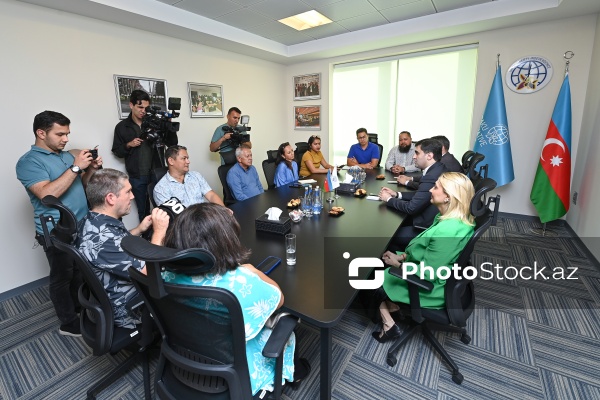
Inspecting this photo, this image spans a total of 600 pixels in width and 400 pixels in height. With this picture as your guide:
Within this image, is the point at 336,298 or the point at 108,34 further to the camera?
the point at 108,34

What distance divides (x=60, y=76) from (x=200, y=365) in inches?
131

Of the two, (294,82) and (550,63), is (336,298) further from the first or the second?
(294,82)

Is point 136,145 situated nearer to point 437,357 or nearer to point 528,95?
point 437,357

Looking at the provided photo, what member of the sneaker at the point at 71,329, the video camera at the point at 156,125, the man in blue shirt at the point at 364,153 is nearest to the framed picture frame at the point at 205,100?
the video camera at the point at 156,125

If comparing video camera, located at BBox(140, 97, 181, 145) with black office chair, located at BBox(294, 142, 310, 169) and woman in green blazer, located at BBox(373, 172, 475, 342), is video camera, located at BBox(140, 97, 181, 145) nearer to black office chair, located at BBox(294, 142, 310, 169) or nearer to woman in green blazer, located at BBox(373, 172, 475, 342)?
black office chair, located at BBox(294, 142, 310, 169)

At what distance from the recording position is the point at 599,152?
3.20 m

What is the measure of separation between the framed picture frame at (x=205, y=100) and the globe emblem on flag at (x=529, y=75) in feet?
13.6

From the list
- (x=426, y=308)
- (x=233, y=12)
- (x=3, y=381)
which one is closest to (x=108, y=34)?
(x=233, y=12)

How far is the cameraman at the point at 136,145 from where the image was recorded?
3.24 m

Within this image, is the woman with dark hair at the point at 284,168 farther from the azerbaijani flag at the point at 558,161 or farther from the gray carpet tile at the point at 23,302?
the azerbaijani flag at the point at 558,161

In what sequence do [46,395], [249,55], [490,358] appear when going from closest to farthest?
[46,395], [490,358], [249,55]

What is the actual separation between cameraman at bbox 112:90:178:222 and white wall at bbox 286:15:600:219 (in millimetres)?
3961

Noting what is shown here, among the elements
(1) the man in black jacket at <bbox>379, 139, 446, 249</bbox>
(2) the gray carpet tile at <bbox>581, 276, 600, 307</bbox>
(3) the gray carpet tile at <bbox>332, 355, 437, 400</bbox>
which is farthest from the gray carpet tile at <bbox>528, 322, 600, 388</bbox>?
(1) the man in black jacket at <bbox>379, 139, 446, 249</bbox>

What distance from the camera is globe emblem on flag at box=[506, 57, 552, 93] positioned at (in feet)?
12.7
